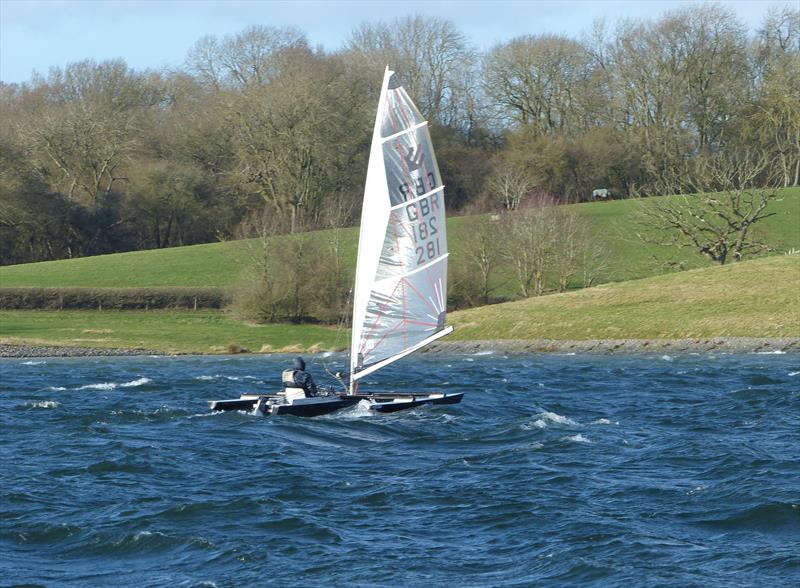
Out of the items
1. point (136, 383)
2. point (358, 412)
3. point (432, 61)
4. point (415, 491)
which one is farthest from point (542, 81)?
point (415, 491)

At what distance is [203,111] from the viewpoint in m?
102

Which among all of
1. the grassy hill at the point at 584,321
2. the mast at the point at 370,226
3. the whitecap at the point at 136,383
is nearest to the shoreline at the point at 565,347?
the grassy hill at the point at 584,321

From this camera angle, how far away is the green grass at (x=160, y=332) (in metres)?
59.1

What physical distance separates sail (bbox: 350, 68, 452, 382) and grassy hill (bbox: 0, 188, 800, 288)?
37.4m

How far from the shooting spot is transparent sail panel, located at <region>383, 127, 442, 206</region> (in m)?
30.7

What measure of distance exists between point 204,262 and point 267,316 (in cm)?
1831

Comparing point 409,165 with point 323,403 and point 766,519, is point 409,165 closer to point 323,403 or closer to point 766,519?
point 323,403

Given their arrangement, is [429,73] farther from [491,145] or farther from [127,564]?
[127,564]

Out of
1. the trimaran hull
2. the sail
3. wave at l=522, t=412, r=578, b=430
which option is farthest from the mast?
wave at l=522, t=412, r=578, b=430

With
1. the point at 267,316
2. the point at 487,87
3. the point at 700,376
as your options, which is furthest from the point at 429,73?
the point at 700,376

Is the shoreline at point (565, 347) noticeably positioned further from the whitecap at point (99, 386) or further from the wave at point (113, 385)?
the whitecap at point (99, 386)

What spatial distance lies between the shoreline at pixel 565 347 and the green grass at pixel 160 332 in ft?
4.86

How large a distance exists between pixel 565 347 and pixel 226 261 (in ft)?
115

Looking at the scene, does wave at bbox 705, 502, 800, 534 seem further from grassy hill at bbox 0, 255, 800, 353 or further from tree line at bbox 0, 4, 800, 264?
tree line at bbox 0, 4, 800, 264
